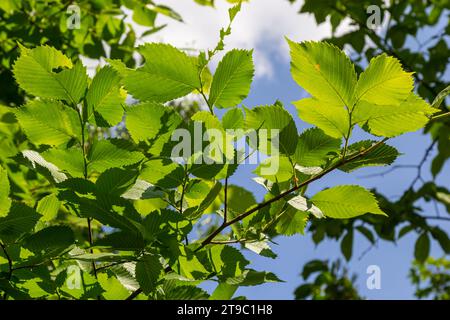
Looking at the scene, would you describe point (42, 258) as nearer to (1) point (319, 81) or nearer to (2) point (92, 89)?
(2) point (92, 89)

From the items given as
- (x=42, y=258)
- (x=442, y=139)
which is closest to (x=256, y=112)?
(x=42, y=258)

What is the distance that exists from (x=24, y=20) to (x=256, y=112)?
64.3 inches

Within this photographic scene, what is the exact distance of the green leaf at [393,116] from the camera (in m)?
0.66

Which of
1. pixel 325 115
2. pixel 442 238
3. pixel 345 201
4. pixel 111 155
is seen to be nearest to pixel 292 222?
pixel 345 201

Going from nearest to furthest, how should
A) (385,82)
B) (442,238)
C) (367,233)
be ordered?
(385,82)
(442,238)
(367,233)

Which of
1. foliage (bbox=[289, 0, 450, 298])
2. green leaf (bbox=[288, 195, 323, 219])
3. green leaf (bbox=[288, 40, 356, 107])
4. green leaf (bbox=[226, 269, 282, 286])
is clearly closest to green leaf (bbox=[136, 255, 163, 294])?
green leaf (bbox=[226, 269, 282, 286])

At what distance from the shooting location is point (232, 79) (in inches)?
28.8

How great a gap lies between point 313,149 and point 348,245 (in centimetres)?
263

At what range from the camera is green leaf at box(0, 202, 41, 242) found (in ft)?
2.29

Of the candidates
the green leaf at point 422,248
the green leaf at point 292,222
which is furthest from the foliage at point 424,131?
the green leaf at point 292,222

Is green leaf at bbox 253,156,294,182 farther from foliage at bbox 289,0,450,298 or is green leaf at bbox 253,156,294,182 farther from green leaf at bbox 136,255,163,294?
foliage at bbox 289,0,450,298

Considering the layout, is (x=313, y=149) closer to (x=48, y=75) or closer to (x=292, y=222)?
(x=292, y=222)

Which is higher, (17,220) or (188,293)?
(17,220)

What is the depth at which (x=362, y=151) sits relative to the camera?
0.72 m
